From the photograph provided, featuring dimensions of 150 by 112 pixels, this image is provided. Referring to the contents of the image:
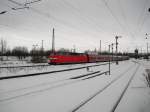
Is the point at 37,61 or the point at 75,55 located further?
the point at 37,61

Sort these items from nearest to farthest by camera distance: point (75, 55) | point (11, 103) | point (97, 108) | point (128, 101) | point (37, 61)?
point (97, 108) → point (11, 103) → point (128, 101) → point (75, 55) → point (37, 61)

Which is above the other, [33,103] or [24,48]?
[24,48]

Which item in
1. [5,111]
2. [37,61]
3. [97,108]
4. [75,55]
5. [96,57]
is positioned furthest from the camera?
[96,57]

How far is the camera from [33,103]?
8656 mm

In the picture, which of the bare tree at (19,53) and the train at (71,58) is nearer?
the train at (71,58)

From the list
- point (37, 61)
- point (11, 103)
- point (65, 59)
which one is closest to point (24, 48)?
point (37, 61)

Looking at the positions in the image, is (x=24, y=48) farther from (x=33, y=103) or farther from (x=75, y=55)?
(x=33, y=103)

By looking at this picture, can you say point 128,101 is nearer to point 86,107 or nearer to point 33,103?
point 86,107

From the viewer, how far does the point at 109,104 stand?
874cm

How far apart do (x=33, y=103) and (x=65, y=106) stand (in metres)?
1.73

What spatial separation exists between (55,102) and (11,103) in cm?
228

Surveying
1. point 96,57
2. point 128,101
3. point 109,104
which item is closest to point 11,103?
point 109,104

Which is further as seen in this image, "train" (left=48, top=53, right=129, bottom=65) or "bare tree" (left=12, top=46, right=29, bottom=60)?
"bare tree" (left=12, top=46, right=29, bottom=60)

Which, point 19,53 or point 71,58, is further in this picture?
point 19,53
